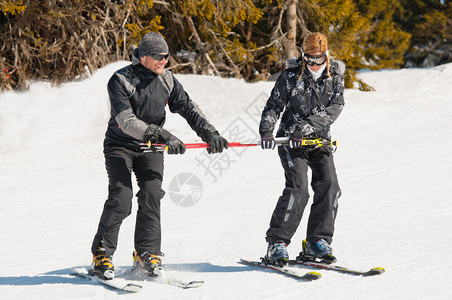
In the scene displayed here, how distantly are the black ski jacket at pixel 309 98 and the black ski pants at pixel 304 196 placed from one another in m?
0.18

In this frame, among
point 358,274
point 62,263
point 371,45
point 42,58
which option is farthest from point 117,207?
point 371,45

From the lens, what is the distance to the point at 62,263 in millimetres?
4648

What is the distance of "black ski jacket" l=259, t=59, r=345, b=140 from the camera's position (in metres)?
4.23

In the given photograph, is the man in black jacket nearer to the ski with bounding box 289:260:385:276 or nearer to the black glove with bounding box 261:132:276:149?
the black glove with bounding box 261:132:276:149

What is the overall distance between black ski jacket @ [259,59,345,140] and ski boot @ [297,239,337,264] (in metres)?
0.80

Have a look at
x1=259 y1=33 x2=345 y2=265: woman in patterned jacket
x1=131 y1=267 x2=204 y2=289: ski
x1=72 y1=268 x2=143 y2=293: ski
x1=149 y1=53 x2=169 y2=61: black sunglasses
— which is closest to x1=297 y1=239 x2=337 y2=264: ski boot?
x1=259 y1=33 x2=345 y2=265: woman in patterned jacket

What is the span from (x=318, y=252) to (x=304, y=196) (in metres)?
0.43

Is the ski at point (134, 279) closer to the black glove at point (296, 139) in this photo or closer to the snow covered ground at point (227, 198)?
the snow covered ground at point (227, 198)

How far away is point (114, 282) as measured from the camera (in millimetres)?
3893

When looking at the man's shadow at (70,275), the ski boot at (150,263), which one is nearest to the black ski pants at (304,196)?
the man's shadow at (70,275)

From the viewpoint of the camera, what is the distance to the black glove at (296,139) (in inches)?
162

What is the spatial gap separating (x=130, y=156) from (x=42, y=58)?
10324 millimetres

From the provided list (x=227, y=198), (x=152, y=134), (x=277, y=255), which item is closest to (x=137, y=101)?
(x=152, y=134)

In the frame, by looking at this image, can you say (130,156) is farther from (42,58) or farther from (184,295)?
(42,58)
